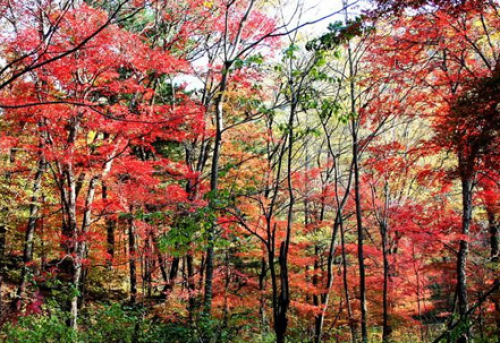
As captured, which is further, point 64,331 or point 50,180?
point 50,180

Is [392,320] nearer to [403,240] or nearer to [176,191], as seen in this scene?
[403,240]

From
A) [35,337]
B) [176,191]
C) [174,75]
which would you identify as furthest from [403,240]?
[35,337]

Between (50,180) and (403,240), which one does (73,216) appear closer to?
(50,180)

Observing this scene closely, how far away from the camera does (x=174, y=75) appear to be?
514 inches

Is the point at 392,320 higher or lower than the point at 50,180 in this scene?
lower

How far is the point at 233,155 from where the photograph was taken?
41.8 ft

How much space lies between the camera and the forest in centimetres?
569

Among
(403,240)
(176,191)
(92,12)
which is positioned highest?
(92,12)

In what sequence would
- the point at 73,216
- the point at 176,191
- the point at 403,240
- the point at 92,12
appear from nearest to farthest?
the point at 92,12 < the point at 73,216 < the point at 176,191 < the point at 403,240

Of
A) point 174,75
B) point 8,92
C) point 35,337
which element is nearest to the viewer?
point 35,337

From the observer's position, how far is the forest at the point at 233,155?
5.69m

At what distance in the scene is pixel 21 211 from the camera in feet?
38.8

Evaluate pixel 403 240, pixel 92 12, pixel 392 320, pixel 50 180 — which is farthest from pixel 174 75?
pixel 392 320

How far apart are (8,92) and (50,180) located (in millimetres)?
4563
